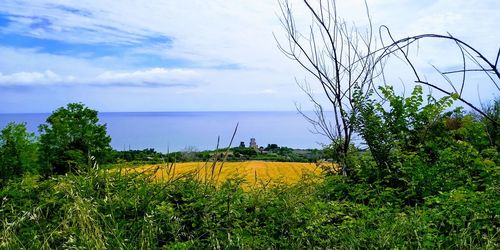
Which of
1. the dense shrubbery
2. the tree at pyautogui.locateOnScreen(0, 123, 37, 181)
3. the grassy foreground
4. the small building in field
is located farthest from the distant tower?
the tree at pyautogui.locateOnScreen(0, 123, 37, 181)

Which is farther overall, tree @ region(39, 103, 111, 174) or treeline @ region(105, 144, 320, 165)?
tree @ region(39, 103, 111, 174)

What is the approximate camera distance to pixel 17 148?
439 inches

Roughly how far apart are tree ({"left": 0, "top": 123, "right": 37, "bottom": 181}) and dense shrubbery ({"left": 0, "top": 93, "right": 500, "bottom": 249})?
249 inches

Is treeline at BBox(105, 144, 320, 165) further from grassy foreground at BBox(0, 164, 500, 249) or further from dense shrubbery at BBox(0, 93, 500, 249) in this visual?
grassy foreground at BBox(0, 164, 500, 249)

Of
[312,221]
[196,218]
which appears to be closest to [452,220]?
[312,221]

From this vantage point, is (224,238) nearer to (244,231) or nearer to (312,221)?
(244,231)

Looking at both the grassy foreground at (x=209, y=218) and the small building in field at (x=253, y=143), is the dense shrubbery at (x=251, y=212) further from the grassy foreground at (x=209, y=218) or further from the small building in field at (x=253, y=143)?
the small building in field at (x=253, y=143)

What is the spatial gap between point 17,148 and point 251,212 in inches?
346

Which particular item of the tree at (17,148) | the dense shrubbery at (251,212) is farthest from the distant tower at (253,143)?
the tree at (17,148)

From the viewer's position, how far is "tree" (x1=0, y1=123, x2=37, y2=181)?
33.4 feet

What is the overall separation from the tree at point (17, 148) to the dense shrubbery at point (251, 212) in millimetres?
6317

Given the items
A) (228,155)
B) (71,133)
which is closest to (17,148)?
(71,133)

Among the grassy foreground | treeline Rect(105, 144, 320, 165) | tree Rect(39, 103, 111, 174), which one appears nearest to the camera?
the grassy foreground

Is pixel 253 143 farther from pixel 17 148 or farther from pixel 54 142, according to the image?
pixel 54 142
